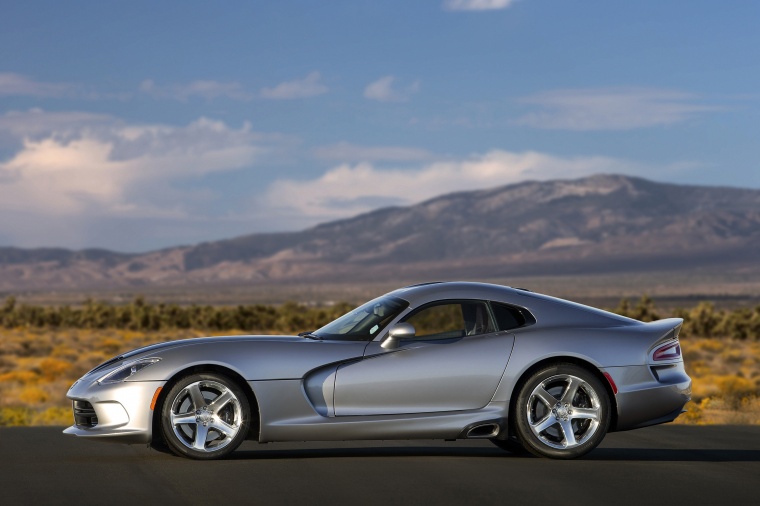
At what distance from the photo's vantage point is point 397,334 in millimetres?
10539

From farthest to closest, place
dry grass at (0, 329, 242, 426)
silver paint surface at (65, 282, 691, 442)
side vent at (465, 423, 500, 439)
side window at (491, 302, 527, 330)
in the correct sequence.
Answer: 1. dry grass at (0, 329, 242, 426)
2. side window at (491, 302, 527, 330)
3. side vent at (465, 423, 500, 439)
4. silver paint surface at (65, 282, 691, 442)

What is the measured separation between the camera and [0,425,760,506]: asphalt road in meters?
8.79

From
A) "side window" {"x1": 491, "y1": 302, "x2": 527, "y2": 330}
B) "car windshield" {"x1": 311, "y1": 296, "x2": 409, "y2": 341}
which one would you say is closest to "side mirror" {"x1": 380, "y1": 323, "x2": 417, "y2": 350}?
"car windshield" {"x1": 311, "y1": 296, "x2": 409, "y2": 341}

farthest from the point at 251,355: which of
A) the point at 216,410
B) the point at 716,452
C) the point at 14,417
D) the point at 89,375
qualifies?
the point at 14,417

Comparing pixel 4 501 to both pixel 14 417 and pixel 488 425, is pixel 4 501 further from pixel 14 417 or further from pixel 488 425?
pixel 14 417

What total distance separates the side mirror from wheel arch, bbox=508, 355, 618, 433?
0.99m

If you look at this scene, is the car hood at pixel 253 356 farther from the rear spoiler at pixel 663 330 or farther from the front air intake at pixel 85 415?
the rear spoiler at pixel 663 330

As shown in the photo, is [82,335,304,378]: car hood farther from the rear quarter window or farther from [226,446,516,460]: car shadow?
the rear quarter window

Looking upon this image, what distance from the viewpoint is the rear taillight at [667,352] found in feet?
37.1

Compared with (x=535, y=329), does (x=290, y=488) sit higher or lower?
lower

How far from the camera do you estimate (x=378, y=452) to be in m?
11.6

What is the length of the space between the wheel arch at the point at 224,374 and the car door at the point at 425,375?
2.16 ft

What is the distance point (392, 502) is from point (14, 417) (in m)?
10.1

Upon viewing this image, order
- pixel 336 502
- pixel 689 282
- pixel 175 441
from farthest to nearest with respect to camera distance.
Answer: pixel 689 282
pixel 175 441
pixel 336 502
